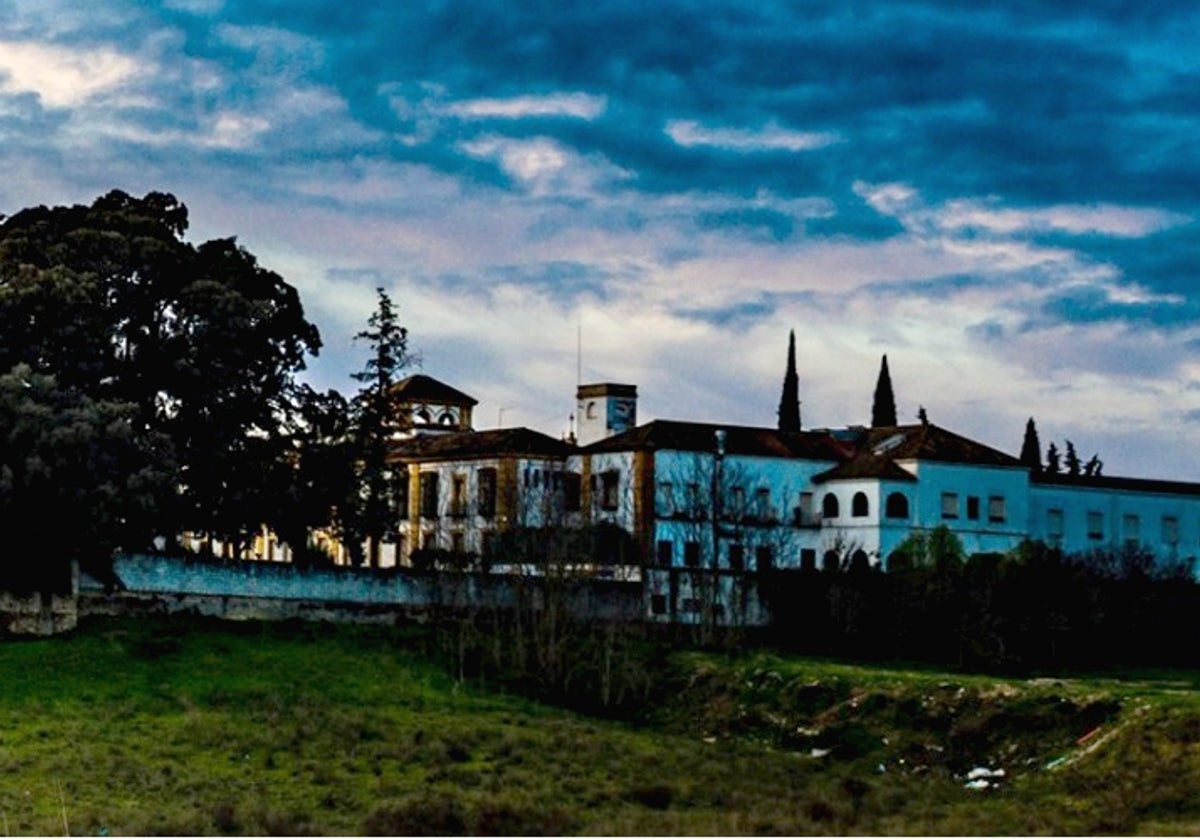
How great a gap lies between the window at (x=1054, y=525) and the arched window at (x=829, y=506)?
29.0 ft

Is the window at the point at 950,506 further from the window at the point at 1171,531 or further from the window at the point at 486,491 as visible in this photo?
the window at the point at 486,491

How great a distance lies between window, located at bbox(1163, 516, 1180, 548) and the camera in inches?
3669

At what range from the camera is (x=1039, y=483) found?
9056 cm

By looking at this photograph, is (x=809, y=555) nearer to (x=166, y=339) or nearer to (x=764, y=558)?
(x=764, y=558)

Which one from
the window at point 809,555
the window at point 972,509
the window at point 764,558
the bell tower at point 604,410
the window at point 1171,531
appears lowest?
the window at point 764,558

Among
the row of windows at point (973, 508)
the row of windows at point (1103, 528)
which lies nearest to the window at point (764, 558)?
the row of windows at point (973, 508)

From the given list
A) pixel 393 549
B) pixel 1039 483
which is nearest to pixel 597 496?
Result: pixel 393 549

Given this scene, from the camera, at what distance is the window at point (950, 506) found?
3410 inches

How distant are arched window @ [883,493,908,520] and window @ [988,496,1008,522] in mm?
3951

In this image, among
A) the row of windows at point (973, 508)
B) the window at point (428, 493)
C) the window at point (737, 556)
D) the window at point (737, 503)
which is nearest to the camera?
the window at point (737, 556)

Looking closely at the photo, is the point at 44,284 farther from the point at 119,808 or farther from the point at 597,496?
the point at 597,496

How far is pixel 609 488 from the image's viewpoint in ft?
279

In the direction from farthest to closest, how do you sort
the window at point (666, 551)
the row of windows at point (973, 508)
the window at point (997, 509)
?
1. the window at point (997, 509)
2. the row of windows at point (973, 508)
3. the window at point (666, 551)

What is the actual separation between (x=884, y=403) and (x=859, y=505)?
54.1 feet
